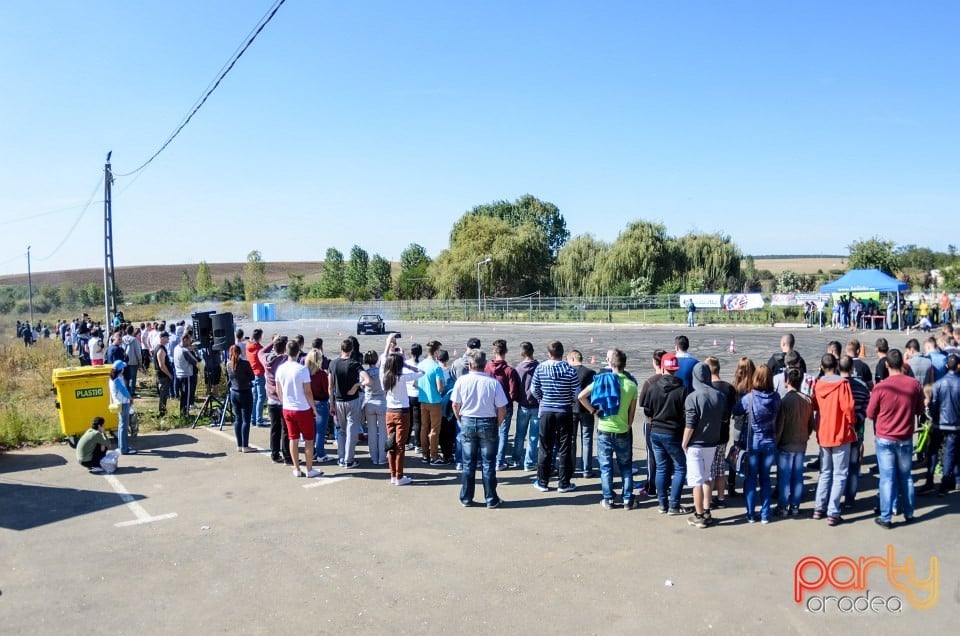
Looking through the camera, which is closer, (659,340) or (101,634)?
(101,634)

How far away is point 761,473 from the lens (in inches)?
272

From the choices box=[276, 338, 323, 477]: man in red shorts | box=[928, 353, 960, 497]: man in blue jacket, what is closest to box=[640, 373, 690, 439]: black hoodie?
box=[928, 353, 960, 497]: man in blue jacket

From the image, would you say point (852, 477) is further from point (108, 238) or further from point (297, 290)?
point (297, 290)

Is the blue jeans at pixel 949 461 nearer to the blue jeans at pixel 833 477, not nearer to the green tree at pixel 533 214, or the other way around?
the blue jeans at pixel 833 477

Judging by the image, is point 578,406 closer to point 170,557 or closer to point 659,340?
point 170,557

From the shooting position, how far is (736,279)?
5922 centimetres

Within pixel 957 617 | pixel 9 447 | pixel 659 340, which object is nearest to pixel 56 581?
pixel 9 447

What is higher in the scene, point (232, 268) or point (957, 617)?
point (232, 268)

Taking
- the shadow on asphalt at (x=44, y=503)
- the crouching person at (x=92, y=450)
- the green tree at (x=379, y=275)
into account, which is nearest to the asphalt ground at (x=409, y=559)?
the shadow on asphalt at (x=44, y=503)

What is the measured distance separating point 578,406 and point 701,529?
7.45 feet

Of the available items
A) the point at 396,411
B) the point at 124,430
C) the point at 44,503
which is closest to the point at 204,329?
the point at 124,430

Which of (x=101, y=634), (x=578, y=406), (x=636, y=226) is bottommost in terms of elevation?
(x=101, y=634)

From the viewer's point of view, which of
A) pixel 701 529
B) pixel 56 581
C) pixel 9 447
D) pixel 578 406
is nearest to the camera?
pixel 56 581

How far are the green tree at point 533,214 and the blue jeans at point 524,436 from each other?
92.8 metres
